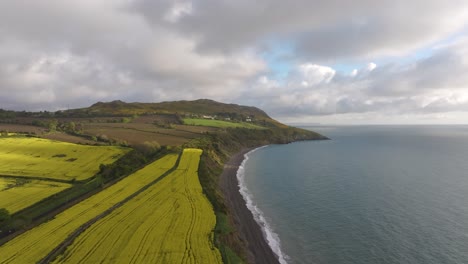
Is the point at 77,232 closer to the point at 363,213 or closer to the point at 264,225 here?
the point at 264,225

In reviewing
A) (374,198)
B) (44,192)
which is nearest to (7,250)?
(44,192)

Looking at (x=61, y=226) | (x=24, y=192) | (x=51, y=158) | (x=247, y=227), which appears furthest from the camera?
(x=51, y=158)

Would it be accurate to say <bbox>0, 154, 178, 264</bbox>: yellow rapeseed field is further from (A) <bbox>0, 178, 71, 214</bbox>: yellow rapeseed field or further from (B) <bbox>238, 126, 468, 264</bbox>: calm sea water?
(B) <bbox>238, 126, 468, 264</bbox>: calm sea water

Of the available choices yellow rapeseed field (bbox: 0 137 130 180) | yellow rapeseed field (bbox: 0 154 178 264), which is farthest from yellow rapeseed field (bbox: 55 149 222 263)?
yellow rapeseed field (bbox: 0 137 130 180)

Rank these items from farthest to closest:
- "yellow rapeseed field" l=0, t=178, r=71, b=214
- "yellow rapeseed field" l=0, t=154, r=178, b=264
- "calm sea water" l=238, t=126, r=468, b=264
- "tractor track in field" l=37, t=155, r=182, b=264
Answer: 1. "yellow rapeseed field" l=0, t=178, r=71, b=214
2. "calm sea water" l=238, t=126, r=468, b=264
3. "yellow rapeseed field" l=0, t=154, r=178, b=264
4. "tractor track in field" l=37, t=155, r=182, b=264

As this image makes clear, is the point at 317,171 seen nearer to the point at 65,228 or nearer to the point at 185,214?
the point at 185,214


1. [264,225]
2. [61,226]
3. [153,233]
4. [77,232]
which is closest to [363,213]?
[264,225]

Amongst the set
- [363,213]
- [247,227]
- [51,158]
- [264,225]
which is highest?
[51,158]

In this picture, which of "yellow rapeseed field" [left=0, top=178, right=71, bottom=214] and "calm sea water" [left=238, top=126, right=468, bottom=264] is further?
"yellow rapeseed field" [left=0, top=178, right=71, bottom=214]
